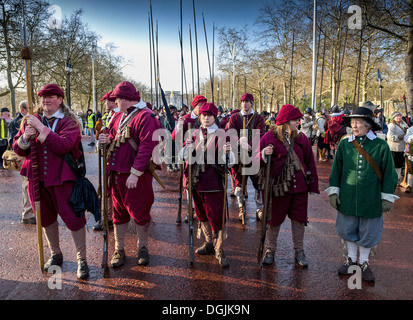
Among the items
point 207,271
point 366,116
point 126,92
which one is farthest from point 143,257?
point 366,116

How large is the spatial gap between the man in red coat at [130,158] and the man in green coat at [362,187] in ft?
7.26

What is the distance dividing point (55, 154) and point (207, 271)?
2196mm

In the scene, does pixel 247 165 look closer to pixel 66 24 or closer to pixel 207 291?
→ pixel 207 291

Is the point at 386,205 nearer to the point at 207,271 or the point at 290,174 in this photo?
the point at 290,174

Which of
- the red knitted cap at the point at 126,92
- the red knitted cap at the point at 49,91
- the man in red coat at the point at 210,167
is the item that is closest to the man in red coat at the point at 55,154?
the red knitted cap at the point at 49,91

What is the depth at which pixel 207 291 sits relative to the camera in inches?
132

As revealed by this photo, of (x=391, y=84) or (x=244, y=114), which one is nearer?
(x=244, y=114)

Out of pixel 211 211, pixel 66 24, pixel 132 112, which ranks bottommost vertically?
pixel 211 211

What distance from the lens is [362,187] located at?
357 cm

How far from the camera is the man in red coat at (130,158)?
3.67m

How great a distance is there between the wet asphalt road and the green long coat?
0.83 meters

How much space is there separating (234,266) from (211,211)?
74 centimetres

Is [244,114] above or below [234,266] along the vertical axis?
above
